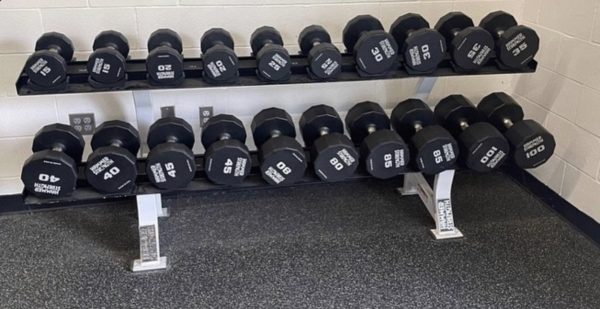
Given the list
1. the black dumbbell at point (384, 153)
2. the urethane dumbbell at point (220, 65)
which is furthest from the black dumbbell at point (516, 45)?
the urethane dumbbell at point (220, 65)

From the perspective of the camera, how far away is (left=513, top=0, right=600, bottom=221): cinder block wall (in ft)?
7.36

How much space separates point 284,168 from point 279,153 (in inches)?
2.5

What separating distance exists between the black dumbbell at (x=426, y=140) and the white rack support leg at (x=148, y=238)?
1.00m

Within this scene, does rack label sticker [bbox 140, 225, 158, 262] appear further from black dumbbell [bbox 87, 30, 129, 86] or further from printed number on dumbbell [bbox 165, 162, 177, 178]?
black dumbbell [bbox 87, 30, 129, 86]

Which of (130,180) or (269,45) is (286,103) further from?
(130,180)

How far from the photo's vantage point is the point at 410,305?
74.5 inches

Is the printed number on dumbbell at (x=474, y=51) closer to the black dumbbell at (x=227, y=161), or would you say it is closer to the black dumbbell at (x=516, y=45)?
the black dumbbell at (x=516, y=45)

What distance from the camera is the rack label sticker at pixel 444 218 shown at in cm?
229

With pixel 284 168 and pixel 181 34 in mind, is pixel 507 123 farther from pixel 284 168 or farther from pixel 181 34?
pixel 181 34

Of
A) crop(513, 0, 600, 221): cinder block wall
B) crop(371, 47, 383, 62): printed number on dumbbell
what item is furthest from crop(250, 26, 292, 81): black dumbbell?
crop(513, 0, 600, 221): cinder block wall

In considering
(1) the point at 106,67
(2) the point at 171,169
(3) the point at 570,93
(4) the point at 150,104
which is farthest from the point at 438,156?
(1) the point at 106,67

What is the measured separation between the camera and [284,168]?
6.72ft

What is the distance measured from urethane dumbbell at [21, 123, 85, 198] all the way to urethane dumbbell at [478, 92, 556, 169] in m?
1.61

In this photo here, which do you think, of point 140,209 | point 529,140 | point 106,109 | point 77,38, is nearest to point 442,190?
point 529,140
